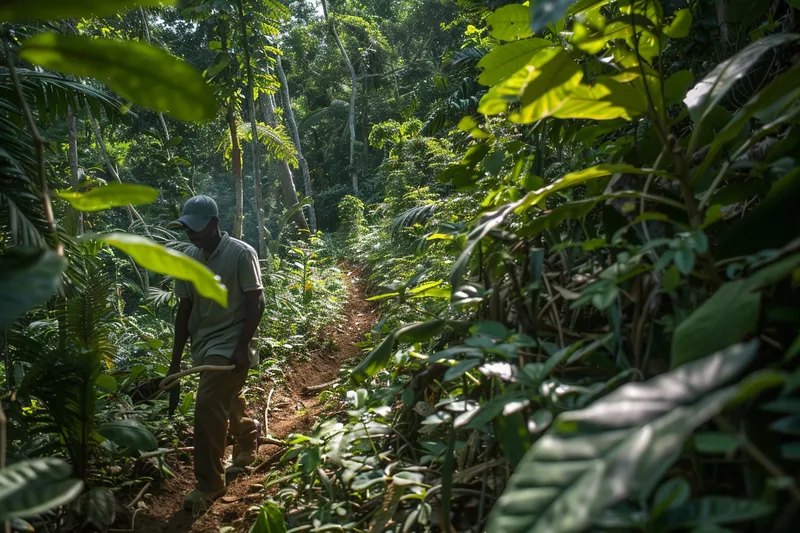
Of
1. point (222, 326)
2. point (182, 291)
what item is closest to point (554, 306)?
point (222, 326)

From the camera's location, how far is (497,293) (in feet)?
5.48

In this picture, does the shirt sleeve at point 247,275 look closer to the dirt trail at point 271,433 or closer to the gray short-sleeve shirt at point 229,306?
the gray short-sleeve shirt at point 229,306

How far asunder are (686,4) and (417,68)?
84.1 ft

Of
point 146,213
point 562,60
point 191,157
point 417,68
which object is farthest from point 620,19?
point 417,68

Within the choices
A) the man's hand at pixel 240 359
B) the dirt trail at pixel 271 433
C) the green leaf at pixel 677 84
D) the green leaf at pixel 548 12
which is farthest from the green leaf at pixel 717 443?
the man's hand at pixel 240 359

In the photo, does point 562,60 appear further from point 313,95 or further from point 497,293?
point 313,95

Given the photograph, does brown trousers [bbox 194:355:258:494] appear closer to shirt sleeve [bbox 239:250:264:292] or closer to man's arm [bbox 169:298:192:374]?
man's arm [bbox 169:298:192:374]

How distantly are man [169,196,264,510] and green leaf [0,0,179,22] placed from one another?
3.22 metres

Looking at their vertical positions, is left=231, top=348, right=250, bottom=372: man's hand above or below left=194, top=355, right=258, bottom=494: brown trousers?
above

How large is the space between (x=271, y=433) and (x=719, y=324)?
4361 mm

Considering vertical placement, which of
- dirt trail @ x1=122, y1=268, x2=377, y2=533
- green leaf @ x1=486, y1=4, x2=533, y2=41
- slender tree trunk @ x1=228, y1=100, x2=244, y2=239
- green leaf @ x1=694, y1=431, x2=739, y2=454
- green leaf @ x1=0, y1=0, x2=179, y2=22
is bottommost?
dirt trail @ x1=122, y1=268, x2=377, y2=533

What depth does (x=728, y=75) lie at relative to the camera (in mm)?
1328

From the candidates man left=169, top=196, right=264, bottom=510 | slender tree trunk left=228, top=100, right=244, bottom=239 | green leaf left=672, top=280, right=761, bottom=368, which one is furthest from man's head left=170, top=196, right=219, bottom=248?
slender tree trunk left=228, top=100, right=244, bottom=239

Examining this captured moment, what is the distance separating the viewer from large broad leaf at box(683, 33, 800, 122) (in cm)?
131
